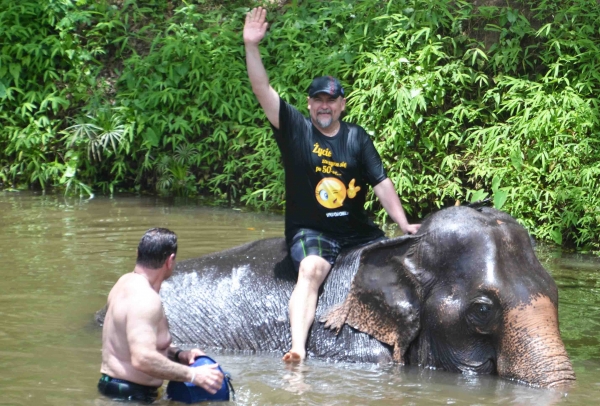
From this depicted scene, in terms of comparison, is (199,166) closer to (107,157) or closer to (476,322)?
(107,157)

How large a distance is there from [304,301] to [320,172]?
31.9 inches

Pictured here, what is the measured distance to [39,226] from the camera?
33.0 feet

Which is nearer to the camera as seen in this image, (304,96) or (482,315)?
(482,315)

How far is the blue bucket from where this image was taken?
495 centimetres

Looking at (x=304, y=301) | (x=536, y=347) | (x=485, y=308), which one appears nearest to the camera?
(x=536, y=347)

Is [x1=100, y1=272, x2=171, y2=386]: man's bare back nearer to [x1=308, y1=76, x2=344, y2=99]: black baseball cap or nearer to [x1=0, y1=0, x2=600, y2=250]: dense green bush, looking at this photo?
[x1=308, y1=76, x2=344, y2=99]: black baseball cap

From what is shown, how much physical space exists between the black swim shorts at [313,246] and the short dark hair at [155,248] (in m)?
1.49

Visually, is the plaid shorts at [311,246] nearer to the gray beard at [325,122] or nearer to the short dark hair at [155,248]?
the gray beard at [325,122]

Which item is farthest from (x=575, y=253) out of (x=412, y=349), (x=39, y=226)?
(x=39, y=226)

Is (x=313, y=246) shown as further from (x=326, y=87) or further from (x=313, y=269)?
(x=326, y=87)

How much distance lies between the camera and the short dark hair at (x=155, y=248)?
15.7 feet

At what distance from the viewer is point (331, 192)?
6250 millimetres

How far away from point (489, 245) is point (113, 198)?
24.1 ft

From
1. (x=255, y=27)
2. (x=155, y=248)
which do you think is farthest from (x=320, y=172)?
(x=155, y=248)
